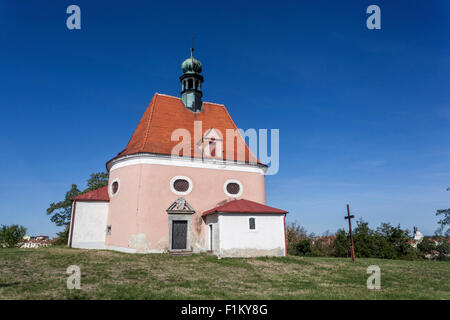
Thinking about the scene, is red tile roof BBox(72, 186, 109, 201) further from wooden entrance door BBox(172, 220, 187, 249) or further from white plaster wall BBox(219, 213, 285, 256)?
white plaster wall BBox(219, 213, 285, 256)

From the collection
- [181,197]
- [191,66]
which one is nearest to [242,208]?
[181,197]

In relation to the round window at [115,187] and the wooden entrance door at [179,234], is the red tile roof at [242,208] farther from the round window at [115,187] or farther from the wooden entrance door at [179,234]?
the round window at [115,187]

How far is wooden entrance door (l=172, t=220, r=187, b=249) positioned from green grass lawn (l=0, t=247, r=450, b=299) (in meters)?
4.97

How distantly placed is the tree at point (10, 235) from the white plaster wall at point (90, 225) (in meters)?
10.5

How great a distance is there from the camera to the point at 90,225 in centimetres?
1998

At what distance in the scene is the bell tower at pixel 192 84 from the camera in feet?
74.3

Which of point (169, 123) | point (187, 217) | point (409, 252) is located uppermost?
point (169, 123)

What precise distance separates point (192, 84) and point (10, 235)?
844 inches

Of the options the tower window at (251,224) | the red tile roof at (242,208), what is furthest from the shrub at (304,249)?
the tower window at (251,224)
